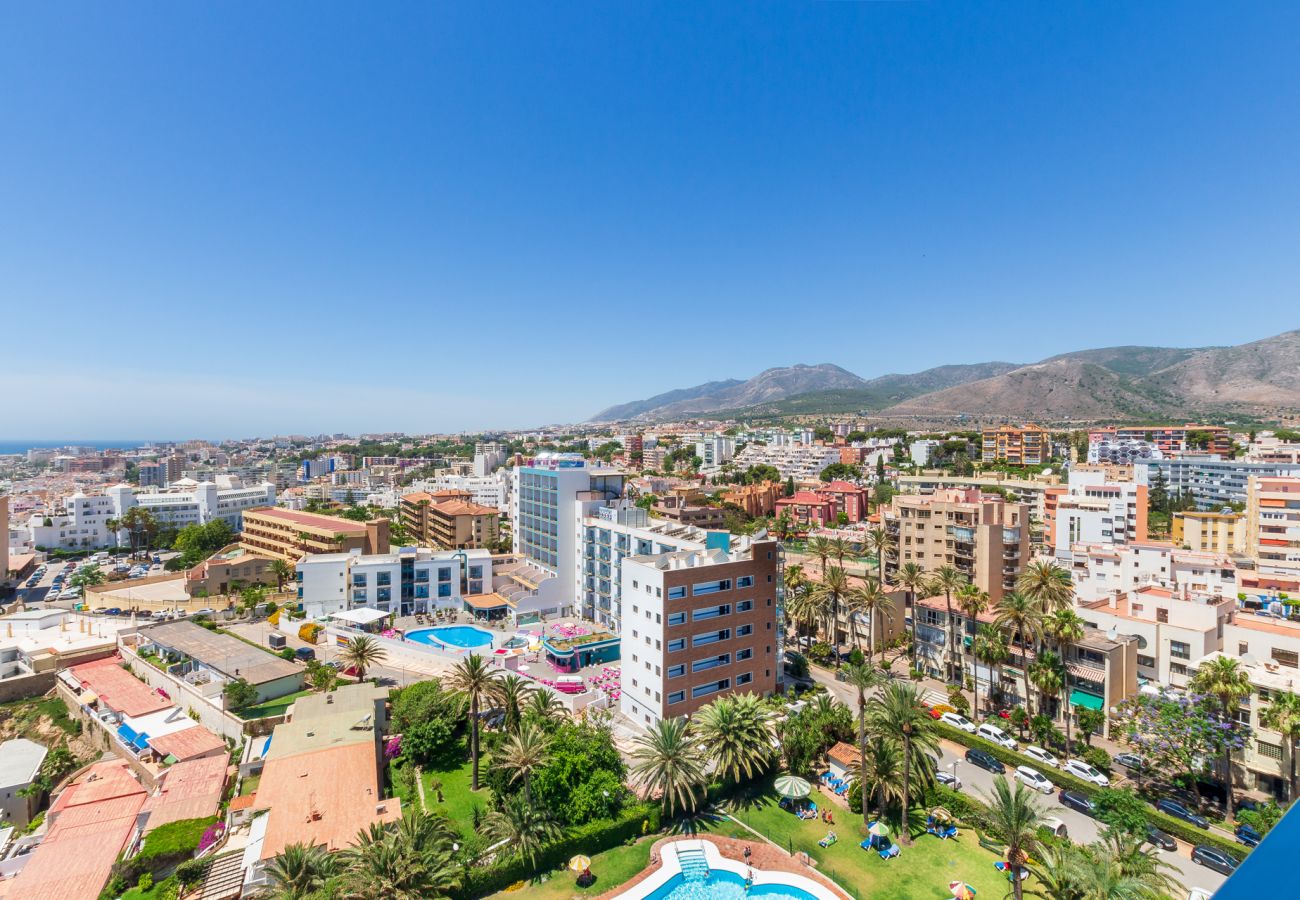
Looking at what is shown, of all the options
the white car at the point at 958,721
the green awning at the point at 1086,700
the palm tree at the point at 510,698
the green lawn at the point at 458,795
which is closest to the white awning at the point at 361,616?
the green lawn at the point at 458,795

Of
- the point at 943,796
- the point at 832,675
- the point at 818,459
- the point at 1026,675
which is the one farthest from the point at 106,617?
the point at 818,459

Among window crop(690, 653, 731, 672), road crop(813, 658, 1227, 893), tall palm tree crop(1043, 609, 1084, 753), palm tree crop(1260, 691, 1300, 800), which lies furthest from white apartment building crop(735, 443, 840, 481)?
palm tree crop(1260, 691, 1300, 800)

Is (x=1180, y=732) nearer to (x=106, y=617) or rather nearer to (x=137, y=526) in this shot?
(x=106, y=617)

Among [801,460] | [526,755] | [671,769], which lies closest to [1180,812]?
[671,769]

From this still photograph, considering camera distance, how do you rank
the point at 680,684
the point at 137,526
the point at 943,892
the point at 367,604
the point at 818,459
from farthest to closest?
the point at 818,459
the point at 137,526
the point at 367,604
the point at 680,684
the point at 943,892

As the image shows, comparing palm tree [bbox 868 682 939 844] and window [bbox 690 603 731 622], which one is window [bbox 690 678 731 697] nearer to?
window [bbox 690 603 731 622]
